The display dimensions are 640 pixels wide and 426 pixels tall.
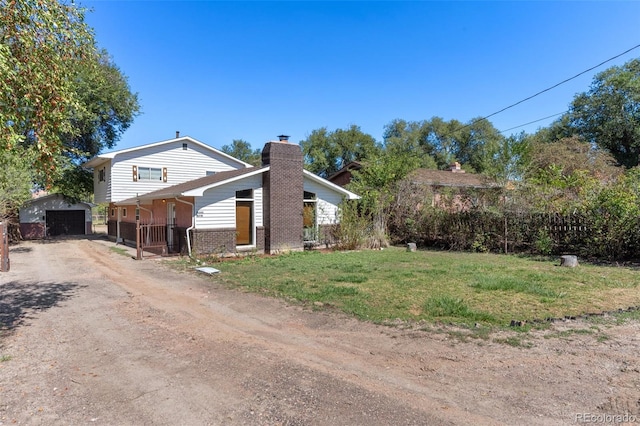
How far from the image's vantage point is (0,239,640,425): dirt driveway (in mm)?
3305

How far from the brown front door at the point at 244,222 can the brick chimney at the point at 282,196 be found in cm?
67

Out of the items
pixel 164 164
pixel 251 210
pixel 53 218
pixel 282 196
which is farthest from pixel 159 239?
pixel 53 218

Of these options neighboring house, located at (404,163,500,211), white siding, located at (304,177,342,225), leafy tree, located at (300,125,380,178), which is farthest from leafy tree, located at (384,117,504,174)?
white siding, located at (304,177,342,225)

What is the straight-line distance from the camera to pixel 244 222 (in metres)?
Answer: 15.8

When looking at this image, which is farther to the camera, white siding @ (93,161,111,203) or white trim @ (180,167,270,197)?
white siding @ (93,161,111,203)

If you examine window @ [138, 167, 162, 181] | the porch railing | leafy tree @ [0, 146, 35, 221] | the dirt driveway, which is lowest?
the dirt driveway

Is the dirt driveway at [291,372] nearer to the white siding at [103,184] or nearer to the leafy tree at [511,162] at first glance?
the leafy tree at [511,162]

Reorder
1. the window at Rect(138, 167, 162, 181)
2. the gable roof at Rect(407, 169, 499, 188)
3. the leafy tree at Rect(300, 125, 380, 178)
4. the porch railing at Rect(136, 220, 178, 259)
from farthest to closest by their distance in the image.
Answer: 1. the leafy tree at Rect(300, 125, 380, 178)
2. the gable roof at Rect(407, 169, 499, 188)
3. the window at Rect(138, 167, 162, 181)
4. the porch railing at Rect(136, 220, 178, 259)

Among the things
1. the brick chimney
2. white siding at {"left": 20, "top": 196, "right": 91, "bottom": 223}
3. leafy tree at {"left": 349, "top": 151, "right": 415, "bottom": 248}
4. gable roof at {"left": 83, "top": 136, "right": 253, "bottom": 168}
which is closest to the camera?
the brick chimney

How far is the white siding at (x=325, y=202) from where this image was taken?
17.4 metres

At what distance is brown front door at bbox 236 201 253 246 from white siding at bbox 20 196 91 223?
66.3 feet

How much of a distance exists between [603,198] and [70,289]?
51.5ft

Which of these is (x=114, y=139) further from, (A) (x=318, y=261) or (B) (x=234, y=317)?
(B) (x=234, y=317)

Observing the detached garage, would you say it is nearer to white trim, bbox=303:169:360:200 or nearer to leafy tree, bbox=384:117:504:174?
white trim, bbox=303:169:360:200
